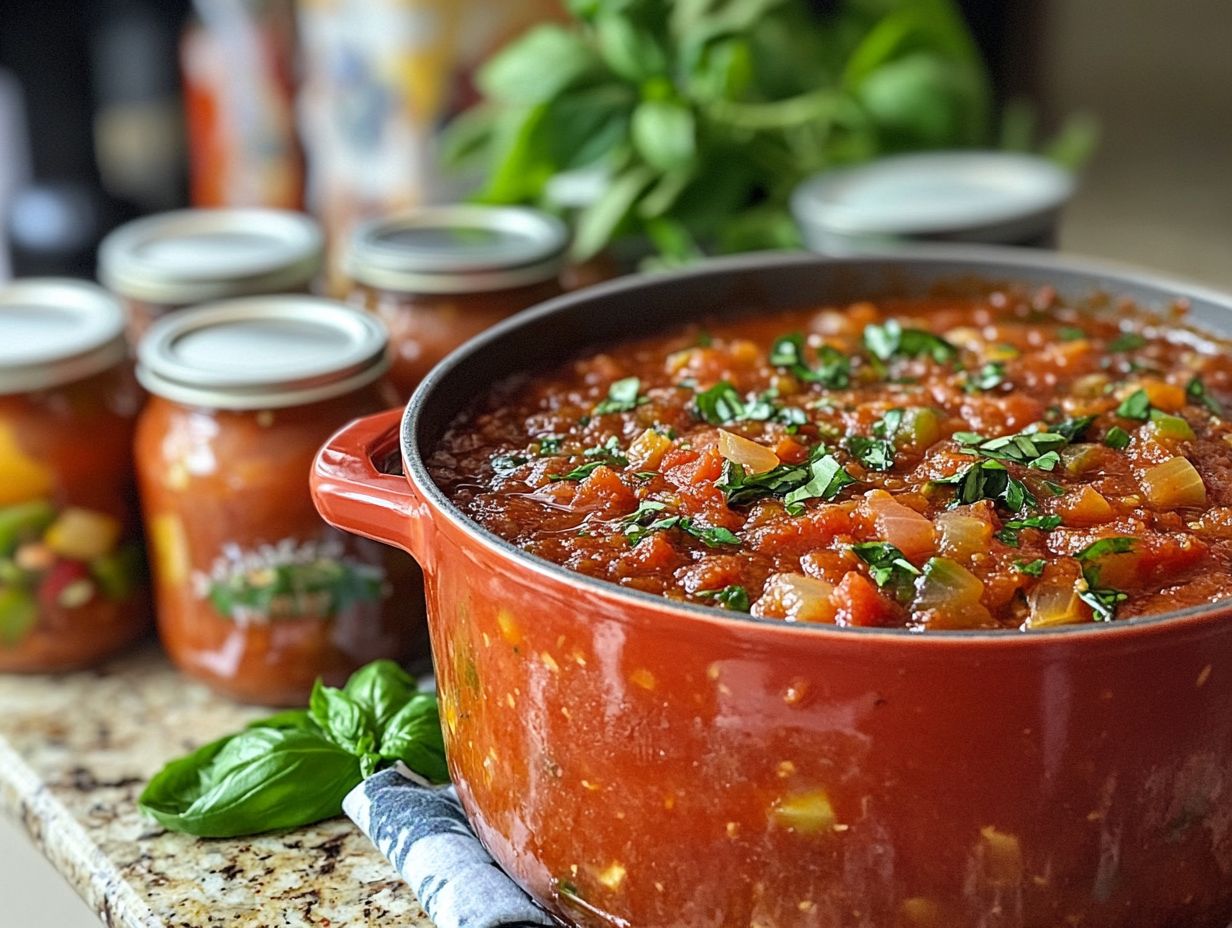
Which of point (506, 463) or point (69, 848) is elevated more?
point (506, 463)

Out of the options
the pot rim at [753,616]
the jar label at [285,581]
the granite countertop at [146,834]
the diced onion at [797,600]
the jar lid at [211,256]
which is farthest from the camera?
the jar lid at [211,256]

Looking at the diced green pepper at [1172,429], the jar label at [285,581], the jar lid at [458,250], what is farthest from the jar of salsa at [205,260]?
the diced green pepper at [1172,429]

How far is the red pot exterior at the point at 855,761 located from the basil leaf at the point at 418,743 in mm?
274

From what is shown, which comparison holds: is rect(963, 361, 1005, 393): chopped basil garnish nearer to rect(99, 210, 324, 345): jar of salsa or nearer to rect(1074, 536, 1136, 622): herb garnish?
rect(1074, 536, 1136, 622): herb garnish

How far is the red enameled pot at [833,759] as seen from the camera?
0.99 metres

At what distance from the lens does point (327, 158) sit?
2635 millimetres

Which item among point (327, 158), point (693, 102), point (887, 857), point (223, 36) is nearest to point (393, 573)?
point (887, 857)

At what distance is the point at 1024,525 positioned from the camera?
1217mm

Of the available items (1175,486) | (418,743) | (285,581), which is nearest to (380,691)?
(418,743)

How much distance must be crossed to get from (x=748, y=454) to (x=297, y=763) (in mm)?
513

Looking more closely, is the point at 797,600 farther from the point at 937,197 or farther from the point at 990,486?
the point at 937,197

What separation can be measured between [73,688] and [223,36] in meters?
1.53

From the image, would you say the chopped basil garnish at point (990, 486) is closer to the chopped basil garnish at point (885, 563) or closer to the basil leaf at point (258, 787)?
the chopped basil garnish at point (885, 563)

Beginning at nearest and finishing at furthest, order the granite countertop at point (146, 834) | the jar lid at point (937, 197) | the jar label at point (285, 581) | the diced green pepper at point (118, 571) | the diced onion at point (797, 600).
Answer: the diced onion at point (797, 600) → the granite countertop at point (146, 834) → the jar label at point (285, 581) → the diced green pepper at point (118, 571) → the jar lid at point (937, 197)
